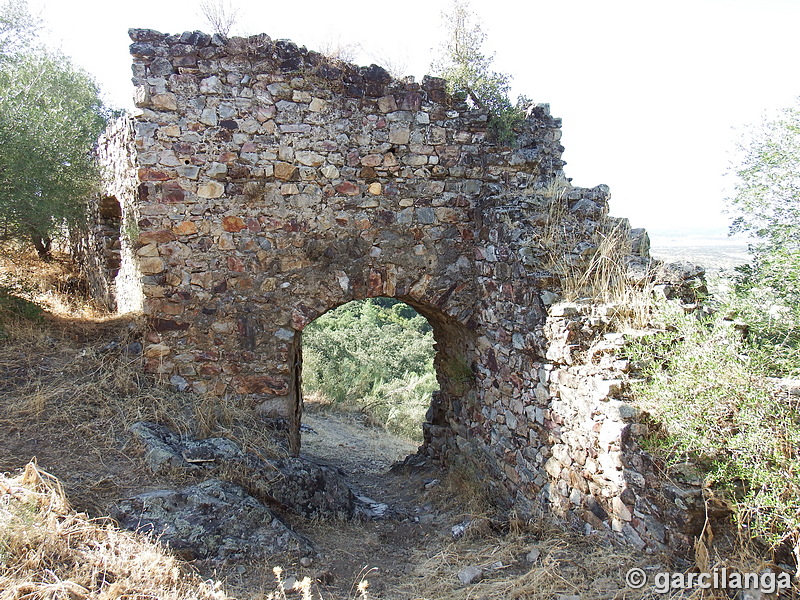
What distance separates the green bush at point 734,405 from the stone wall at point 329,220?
A: 1266 millimetres

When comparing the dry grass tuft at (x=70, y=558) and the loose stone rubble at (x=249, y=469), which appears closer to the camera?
the dry grass tuft at (x=70, y=558)

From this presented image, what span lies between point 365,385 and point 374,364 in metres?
1.11

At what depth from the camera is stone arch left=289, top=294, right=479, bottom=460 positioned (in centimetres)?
608

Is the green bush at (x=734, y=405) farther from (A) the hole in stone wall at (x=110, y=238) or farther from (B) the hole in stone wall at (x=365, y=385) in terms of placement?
(A) the hole in stone wall at (x=110, y=238)

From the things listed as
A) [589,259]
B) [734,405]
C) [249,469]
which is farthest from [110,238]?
[734,405]

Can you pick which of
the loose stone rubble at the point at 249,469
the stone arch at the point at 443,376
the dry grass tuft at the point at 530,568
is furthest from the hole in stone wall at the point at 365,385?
the dry grass tuft at the point at 530,568

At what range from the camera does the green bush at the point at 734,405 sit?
2982mm

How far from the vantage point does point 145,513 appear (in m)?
3.95

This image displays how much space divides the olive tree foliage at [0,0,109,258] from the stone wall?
1333 mm

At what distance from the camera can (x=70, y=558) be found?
322 cm

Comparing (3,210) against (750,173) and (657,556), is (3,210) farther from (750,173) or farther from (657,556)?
(750,173)

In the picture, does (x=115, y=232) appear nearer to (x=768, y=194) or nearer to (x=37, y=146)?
(x=37, y=146)

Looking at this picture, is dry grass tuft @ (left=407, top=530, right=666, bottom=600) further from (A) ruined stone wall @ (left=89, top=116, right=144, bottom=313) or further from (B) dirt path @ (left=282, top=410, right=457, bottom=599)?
(A) ruined stone wall @ (left=89, top=116, right=144, bottom=313)

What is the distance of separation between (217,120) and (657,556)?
511cm
